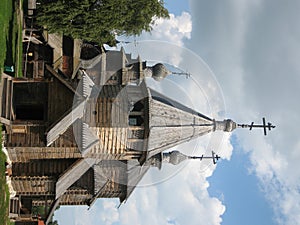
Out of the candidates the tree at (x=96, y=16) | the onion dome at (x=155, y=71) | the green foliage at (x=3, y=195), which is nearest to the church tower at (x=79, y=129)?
the green foliage at (x=3, y=195)

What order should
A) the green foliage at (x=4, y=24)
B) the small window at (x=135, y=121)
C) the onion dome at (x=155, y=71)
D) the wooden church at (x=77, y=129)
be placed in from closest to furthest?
the wooden church at (x=77, y=129) < the small window at (x=135, y=121) < the green foliage at (x=4, y=24) < the onion dome at (x=155, y=71)

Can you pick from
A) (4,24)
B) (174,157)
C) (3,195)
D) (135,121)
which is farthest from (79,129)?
(174,157)

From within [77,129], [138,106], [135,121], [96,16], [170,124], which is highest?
[96,16]

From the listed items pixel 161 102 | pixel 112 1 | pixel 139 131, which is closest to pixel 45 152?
pixel 139 131

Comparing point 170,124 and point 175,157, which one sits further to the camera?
point 175,157

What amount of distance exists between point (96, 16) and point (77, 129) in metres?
11.6

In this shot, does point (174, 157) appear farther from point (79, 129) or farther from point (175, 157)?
point (79, 129)

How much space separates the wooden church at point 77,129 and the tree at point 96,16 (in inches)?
292

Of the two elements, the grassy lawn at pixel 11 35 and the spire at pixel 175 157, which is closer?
the grassy lawn at pixel 11 35

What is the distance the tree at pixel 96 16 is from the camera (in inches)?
1387

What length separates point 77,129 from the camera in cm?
2755

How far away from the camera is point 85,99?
27125 millimetres

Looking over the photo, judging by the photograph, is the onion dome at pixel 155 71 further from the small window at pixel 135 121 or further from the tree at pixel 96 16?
the small window at pixel 135 121

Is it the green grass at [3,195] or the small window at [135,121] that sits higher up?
the small window at [135,121]
